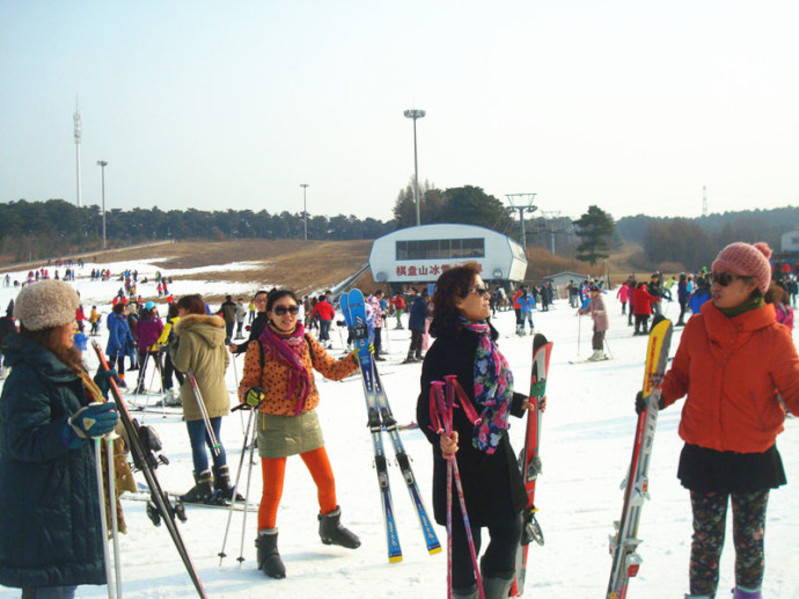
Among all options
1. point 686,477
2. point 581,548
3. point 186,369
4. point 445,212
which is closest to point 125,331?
point 186,369

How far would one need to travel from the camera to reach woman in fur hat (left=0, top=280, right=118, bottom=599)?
252cm

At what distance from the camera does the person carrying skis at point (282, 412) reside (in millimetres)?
4066

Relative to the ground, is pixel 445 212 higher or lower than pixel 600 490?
higher

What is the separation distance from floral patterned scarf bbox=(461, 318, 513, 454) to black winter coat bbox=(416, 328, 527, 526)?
0.08 feet

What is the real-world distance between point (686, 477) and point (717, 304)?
0.74 metres

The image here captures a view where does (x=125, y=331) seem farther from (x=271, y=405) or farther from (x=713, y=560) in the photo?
(x=713, y=560)

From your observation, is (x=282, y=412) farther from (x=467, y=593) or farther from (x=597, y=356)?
(x=597, y=356)

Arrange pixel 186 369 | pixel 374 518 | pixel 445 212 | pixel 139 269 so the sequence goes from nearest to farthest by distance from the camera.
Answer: pixel 374 518 < pixel 186 369 < pixel 139 269 < pixel 445 212

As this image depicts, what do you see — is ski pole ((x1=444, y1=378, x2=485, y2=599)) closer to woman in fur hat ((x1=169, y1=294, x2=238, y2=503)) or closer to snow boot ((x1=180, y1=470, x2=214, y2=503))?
woman in fur hat ((x1=169, y1=294, x2=238, y2=503))

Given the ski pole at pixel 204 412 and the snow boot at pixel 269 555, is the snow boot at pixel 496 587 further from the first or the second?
the ski pole at pixel 204 412

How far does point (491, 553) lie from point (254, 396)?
67.2 inches

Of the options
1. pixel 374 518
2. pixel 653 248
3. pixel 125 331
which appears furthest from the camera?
pixel 653 248

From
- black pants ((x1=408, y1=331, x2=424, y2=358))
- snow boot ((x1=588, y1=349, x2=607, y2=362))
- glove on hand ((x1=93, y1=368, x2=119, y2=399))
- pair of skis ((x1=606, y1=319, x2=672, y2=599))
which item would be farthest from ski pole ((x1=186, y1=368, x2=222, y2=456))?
black pants ((x1=408, y1=331, x2=424, y2=358))

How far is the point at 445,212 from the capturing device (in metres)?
87.0
